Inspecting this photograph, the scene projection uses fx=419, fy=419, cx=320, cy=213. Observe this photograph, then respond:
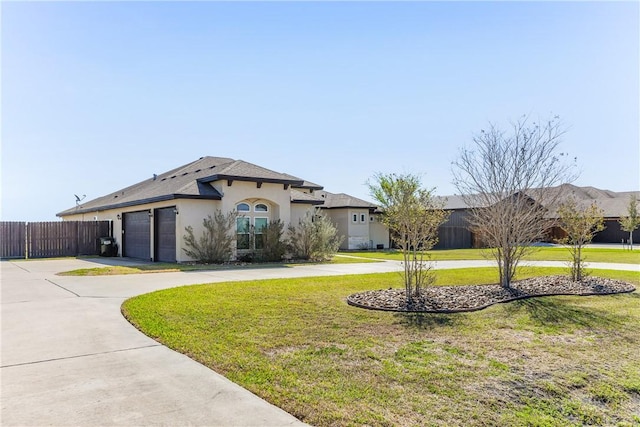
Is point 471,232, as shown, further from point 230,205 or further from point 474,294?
point 474,294

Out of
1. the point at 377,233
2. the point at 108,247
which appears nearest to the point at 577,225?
the point at 377,233

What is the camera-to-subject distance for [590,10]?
35.5ft

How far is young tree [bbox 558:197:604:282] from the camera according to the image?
472 inches

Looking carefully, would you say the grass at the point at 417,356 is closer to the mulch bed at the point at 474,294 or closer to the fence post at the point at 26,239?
the mulch bed at the point at 474,294

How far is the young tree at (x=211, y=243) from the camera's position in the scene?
18328 mm

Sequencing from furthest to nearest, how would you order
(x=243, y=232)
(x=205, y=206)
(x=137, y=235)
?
(x=137, y=235)
(x=243, y=232)
(x=205, y=206)

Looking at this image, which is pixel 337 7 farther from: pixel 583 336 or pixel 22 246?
pixel 22 246

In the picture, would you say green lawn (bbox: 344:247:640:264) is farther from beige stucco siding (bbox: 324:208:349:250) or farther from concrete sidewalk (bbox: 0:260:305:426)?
concrete sidewalk (bbox: 0:260:305:426)

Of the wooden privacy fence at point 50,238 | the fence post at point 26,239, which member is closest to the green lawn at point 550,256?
the wooden privacy fence at point 50,238

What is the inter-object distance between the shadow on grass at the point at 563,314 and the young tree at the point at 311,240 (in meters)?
12.1

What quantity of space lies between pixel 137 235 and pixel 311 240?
9783 mm

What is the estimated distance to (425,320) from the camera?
7.16 metres

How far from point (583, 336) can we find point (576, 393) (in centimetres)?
249

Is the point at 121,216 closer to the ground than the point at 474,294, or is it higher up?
higher up
